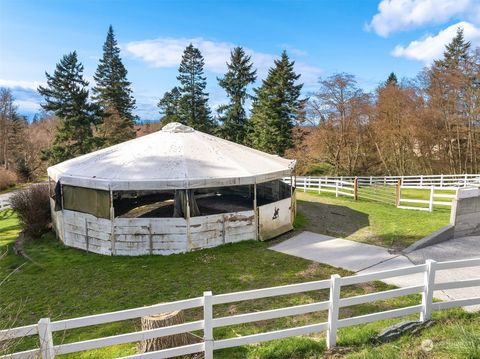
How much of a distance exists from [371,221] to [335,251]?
4.35 m

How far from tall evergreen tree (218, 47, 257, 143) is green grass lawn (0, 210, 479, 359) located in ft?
97.8

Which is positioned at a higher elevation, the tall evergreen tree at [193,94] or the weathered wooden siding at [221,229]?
the tall evergreen tree at [193,94]

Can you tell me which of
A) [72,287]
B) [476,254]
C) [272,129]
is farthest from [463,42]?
[72,287]

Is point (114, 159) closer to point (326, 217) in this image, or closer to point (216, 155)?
point (216, 155)

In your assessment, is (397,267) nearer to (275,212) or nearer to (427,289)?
(427,289)

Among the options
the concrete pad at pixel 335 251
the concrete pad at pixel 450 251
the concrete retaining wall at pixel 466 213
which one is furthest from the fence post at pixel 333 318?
the concrete retaining wall at pixel 466 213

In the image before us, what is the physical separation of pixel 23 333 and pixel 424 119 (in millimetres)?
30478

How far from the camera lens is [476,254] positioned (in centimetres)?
896

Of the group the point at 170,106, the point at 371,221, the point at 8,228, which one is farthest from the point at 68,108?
the point at 371,221

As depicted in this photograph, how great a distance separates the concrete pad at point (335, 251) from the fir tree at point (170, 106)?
108ft

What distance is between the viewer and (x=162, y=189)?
10.1 meters

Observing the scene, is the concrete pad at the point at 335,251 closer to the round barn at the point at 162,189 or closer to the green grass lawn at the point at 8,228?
the round barn at the point at 162,189

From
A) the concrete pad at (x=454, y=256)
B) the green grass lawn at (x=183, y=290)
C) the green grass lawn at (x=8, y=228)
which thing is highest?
the concrete pad at (x=454, y=256)

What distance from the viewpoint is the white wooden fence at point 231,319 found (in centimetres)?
376
